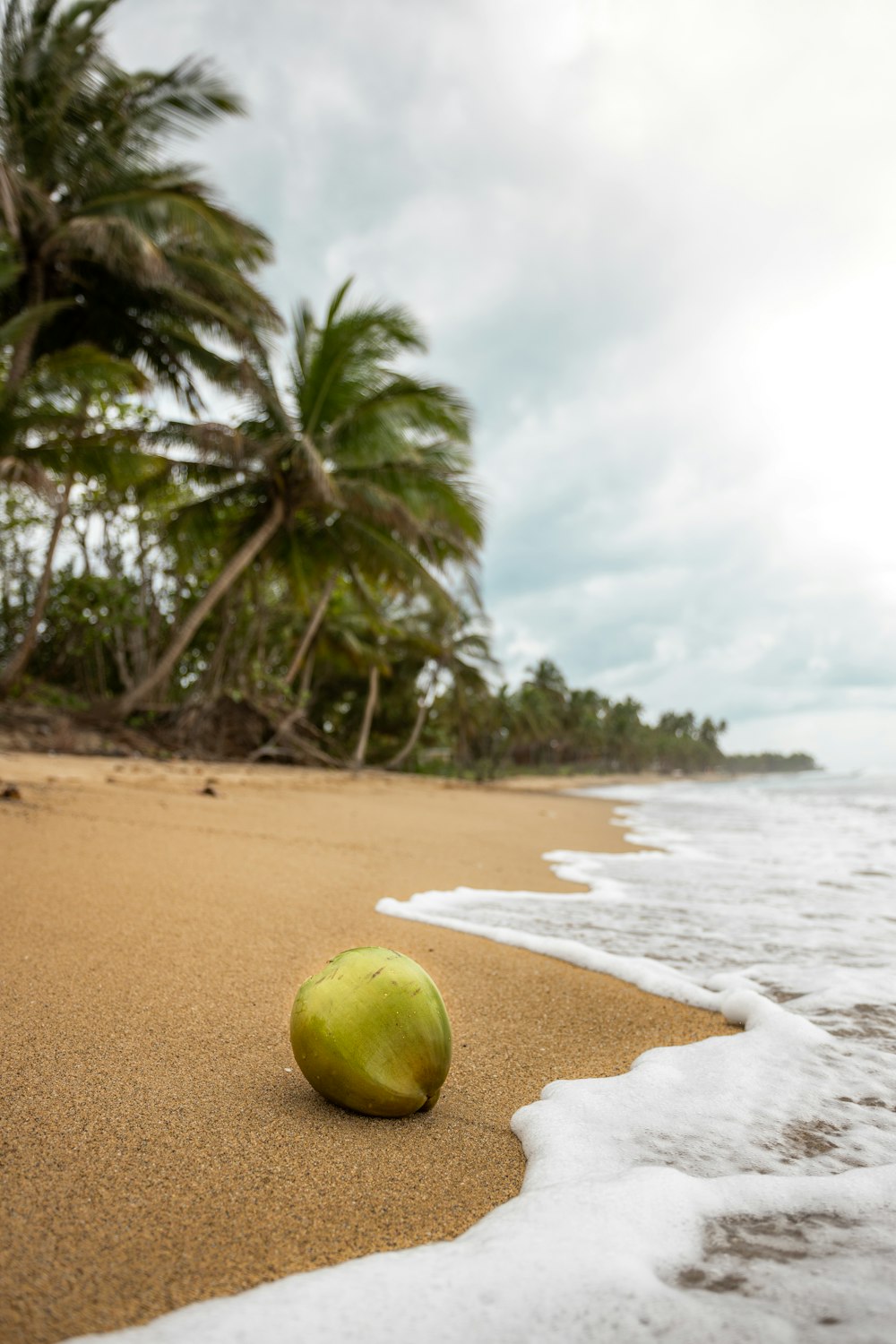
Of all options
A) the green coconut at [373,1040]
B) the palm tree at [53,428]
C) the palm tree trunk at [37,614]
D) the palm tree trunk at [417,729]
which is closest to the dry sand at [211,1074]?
the green coconut at [373,1040]

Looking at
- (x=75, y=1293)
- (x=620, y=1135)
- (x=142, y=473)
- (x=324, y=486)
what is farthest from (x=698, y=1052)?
(x=142, y=473)

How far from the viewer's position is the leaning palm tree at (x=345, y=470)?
1051cm

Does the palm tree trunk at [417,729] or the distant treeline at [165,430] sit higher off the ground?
the distant treeline at [165,430]

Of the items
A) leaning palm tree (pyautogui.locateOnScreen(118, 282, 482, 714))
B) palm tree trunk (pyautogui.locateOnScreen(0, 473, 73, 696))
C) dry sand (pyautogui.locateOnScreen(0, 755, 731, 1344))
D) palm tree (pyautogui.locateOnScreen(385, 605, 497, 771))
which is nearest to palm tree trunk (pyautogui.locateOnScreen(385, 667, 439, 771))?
palm tree (pyautogui.locateOnScreen(385, 605, 497, 771))

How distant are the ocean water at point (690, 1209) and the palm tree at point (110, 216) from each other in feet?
30.1

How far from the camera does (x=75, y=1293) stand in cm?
74

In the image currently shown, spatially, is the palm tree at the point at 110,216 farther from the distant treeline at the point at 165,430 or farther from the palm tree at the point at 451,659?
the palm tree at the point at 451,659

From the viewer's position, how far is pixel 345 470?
37.4ft

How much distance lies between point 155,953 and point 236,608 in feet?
40.7

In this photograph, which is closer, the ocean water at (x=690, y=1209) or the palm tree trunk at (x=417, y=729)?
the ocean water at (x=690, y=1209)

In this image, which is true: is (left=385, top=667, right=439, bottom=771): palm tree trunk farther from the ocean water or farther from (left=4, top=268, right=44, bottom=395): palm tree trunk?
the ocean water

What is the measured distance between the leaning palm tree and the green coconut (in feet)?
30.2

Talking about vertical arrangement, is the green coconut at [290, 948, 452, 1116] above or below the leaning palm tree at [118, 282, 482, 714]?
below

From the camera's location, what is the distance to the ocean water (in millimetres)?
748
